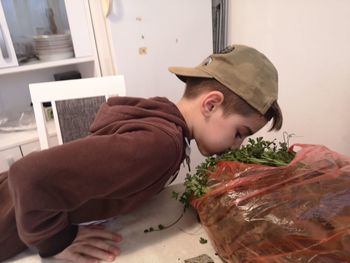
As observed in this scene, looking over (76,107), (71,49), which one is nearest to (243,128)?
(76,107)

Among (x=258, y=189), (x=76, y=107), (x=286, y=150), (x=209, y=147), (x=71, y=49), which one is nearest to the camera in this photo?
(x=258, y=189)

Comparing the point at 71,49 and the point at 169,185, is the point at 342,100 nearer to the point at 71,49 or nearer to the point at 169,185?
the point at 169,185

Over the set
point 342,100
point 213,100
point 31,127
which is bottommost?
point 31,127

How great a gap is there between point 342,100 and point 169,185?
79 centimetres

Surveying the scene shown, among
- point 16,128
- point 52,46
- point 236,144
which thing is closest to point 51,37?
point 52,46

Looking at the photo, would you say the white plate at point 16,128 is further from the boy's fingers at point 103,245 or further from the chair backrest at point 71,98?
the boy's fingers at point 103,245

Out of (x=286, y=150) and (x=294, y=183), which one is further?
(x=286, y=150)

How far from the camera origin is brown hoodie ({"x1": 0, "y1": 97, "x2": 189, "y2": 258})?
480 mm

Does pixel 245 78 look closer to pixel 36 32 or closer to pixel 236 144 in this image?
pixel 236 144

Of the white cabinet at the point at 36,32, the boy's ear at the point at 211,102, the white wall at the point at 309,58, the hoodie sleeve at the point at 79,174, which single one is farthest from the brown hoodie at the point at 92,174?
the white cabinet at the point at 36,32

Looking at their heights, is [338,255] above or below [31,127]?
above

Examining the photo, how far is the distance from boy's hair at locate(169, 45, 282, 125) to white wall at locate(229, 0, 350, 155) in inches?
23.9

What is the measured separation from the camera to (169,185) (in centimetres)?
80

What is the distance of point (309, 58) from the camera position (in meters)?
1.22
